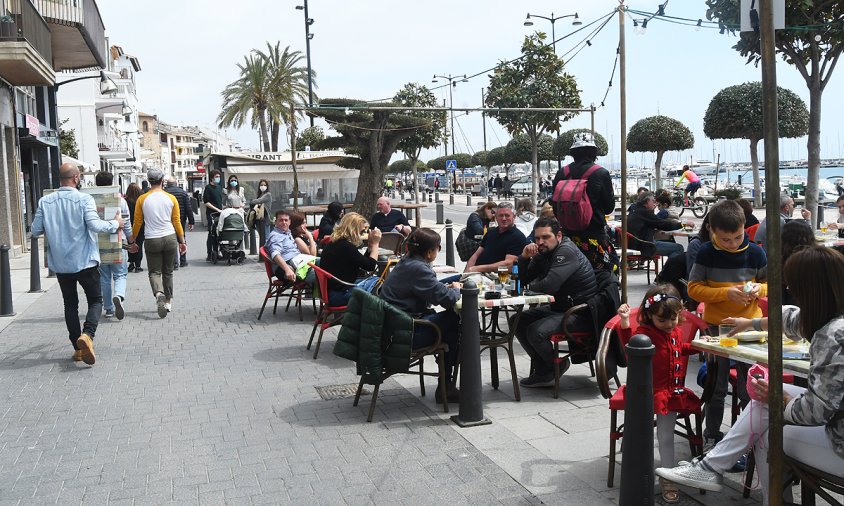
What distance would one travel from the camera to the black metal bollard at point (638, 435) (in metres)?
3.95

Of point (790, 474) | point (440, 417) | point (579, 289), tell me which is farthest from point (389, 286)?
point (790, 474)

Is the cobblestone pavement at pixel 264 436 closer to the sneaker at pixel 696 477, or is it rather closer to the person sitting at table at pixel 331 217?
the sneaker at pixel 696 477

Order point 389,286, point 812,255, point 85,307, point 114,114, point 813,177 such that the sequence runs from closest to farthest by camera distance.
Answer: point 812,255
point 389,286
point 85,307
point 813,177
point 114,114

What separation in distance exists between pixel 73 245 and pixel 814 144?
16400 millimetres

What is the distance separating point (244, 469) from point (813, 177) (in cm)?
1712

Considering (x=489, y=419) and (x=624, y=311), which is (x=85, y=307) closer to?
(x=489, y=419)

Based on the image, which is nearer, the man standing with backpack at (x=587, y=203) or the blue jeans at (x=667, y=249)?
the man standing with backpack at (x=587, y=203)

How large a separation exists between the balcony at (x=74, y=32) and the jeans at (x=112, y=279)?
12201mm

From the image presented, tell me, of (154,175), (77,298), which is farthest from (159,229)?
(77,298)

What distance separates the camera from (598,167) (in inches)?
304

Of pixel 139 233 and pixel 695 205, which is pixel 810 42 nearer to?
pixel 139 233

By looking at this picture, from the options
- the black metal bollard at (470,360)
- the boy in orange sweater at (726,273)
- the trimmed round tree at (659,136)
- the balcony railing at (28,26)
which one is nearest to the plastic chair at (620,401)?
the boy in orange sweater at (726,273)

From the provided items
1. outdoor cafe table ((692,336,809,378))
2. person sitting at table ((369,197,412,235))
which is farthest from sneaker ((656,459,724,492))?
person sitting at table ((369,197,412,235))

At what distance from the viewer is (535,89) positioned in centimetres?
2644
